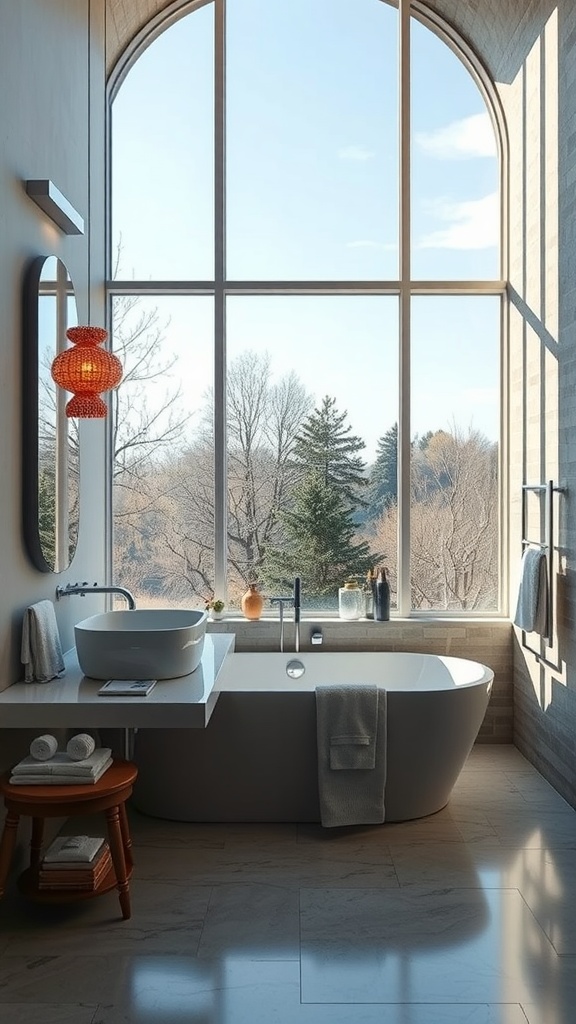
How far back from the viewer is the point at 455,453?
511 centimetres

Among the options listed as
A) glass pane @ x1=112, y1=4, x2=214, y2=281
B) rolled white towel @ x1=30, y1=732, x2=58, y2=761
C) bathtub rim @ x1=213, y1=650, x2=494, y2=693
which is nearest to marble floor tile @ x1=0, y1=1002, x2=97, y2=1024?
rolled white towel @ x1=30, y1=732, x2=58, y2=761

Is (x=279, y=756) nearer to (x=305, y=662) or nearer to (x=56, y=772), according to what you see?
(x=305, y=662)

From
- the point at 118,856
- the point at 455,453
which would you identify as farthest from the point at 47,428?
the point at 455,453

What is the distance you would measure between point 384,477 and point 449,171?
1.85 meters

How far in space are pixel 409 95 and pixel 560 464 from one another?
2.49 meters

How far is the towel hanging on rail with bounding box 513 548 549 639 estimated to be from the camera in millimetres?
4164

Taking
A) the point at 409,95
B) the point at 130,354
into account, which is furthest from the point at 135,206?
the point at 409,95

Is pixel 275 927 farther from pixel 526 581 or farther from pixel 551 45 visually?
pixel 551 45

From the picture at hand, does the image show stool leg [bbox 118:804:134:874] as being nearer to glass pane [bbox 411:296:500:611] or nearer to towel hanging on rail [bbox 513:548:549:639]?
towel hanging on rail [bbox 513:548:549:639]

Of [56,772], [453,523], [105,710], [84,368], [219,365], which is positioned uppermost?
[219,365]

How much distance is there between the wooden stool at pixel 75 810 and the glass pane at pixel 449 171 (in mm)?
3459

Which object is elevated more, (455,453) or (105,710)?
(455,453)

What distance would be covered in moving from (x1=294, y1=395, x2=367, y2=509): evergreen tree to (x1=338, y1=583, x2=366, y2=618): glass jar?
1.60ft

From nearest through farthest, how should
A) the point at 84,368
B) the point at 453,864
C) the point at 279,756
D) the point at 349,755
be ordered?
the point at 453,864, the point at 84,368, the point at 349,755, the point at 279,756
